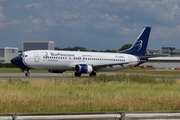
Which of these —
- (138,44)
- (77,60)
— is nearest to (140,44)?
(138,44)

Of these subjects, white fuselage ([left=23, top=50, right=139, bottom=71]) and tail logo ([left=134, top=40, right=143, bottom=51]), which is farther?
tail logo ([left=134, top=40, right=143, bottom=51])

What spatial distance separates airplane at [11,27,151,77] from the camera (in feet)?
142

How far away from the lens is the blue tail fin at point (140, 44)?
172 ft

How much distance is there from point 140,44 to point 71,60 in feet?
39.0

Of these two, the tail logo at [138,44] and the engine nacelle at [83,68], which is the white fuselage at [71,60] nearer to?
the engine nacelle at [83,68]

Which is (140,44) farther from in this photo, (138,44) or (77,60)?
(77,60)

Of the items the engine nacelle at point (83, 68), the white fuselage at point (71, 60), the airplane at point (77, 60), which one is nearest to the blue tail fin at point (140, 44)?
the airplane at point (77, 60)

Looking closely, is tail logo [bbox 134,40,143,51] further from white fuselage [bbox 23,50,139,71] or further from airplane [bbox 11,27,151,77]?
white fuselage [bbox 23,50,139,71]

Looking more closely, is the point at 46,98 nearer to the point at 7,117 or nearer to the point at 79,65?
the point at 7,117

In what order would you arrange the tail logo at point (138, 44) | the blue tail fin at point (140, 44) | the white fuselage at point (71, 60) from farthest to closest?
the tail logo at point (138, 44) < the blue tail fin at point (140, 44) < the white fuselage at point (71, 60)

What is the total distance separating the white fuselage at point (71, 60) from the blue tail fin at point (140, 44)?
1.47 meters

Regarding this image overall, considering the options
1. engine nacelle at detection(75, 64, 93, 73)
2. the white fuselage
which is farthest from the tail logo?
engine nacelle at detection(75, 64, 93, 73)

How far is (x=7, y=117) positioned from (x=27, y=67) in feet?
113

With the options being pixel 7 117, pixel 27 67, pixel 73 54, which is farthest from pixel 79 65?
pixel 7 117
